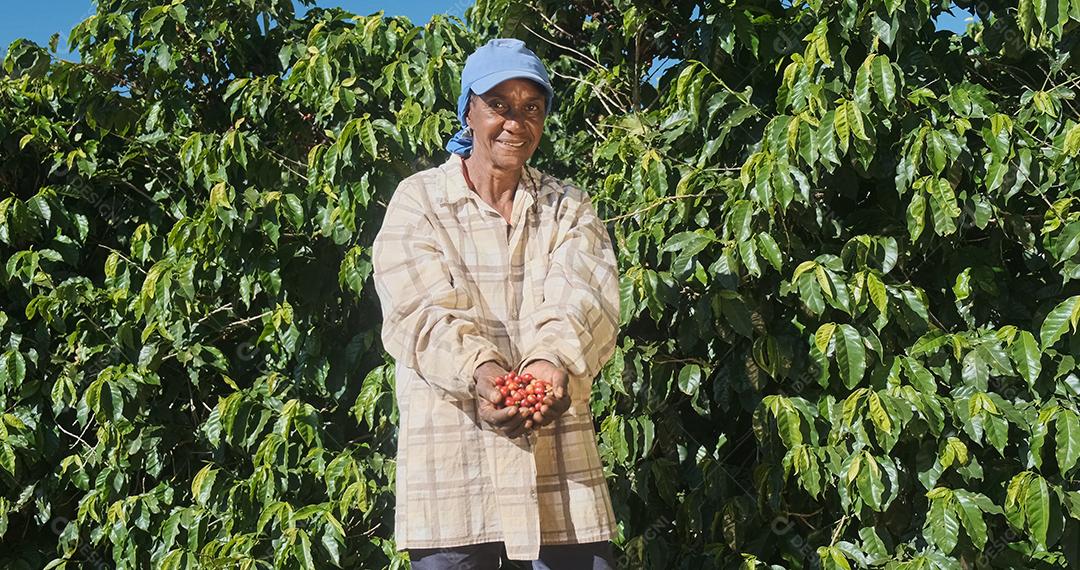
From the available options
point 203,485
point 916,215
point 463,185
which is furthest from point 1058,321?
point 203,485

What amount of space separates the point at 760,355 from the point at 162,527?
173cm

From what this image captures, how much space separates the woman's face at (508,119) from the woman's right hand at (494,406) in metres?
A: 0.38

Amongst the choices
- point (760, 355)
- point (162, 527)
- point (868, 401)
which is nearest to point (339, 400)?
point (162, 527)

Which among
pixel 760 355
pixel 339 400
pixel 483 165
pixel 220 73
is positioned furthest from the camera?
pixel 220 73

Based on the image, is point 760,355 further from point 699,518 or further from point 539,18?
point 539,18

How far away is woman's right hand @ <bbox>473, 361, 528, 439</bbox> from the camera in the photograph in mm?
1789

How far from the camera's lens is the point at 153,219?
3807mm

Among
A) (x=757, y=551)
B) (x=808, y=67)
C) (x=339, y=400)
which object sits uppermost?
(x=808, y=67)

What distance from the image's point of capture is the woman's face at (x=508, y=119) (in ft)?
6.59

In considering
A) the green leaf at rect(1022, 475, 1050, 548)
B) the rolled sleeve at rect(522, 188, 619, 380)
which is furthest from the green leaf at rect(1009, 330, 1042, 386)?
the rolled sleeve at rect(522, 188, 619, 380)

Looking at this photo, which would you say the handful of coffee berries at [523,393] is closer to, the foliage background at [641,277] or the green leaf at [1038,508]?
the foliage background at [641,277]

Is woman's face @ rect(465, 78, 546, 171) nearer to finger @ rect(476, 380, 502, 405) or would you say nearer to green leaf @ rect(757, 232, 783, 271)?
finger @ rect(476, 380, 502, 405)

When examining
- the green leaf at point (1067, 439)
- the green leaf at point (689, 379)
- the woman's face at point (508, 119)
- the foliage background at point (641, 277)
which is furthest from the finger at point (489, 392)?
the green leaf at point (1067, 439)

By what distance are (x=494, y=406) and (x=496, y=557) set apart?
307 millimetres
